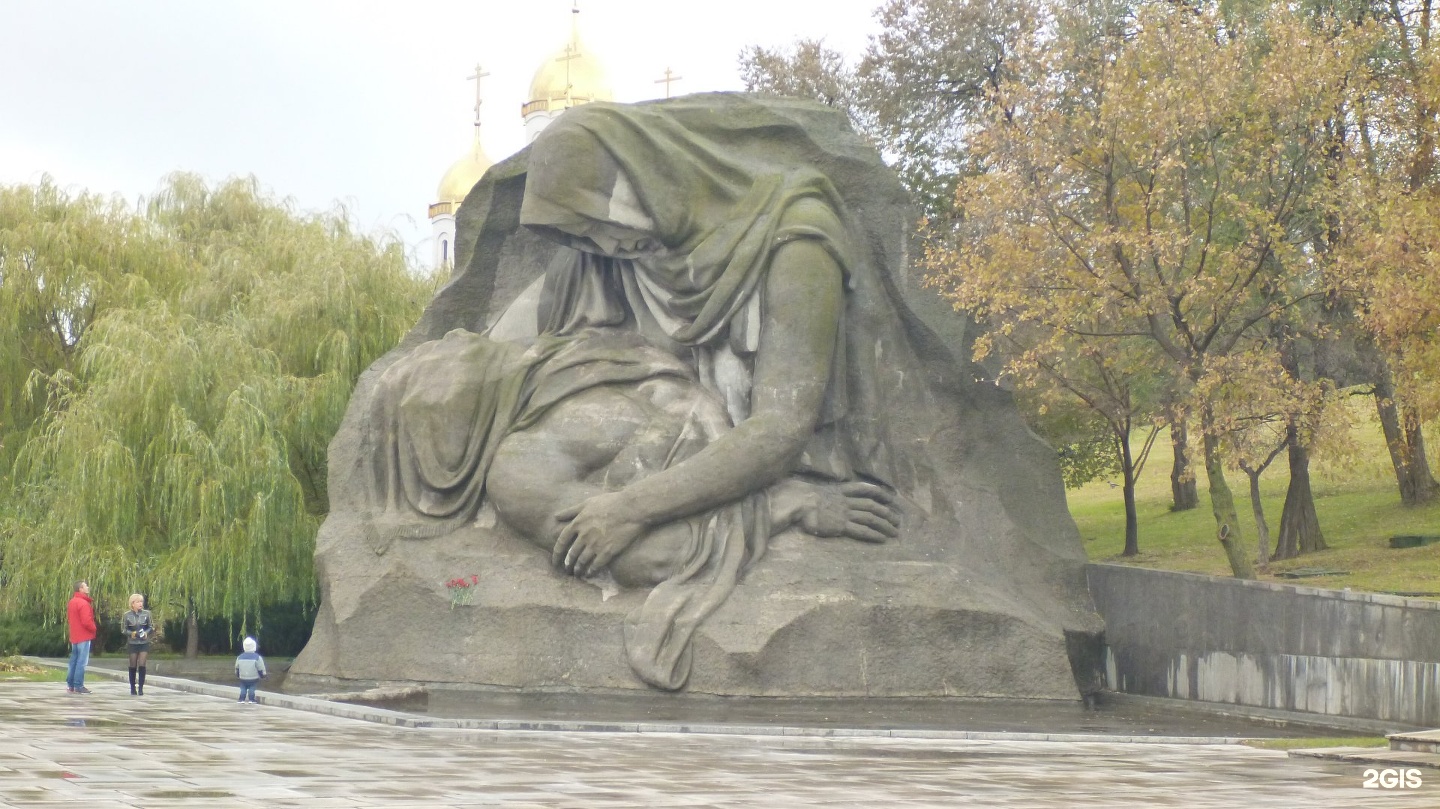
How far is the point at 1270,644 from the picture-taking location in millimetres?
15438

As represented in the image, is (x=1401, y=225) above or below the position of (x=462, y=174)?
below

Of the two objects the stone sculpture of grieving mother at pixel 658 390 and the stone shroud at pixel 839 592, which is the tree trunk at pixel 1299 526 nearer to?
the stone shroud at pixel 839 592

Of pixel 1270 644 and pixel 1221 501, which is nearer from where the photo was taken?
pixel 1270 644

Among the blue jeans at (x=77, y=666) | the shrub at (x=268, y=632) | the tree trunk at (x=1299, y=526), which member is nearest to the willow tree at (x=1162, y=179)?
the tree trunk at (x=1299, y=526)

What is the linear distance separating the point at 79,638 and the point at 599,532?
466 centimetres

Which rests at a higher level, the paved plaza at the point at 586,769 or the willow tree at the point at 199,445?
the willow tree at the point at 199,445

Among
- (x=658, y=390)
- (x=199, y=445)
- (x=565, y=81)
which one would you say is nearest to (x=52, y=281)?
(x=199, y=445)

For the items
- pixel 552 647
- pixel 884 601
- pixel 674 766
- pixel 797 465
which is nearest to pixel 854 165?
pixel 797 465

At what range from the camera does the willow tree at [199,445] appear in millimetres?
20172

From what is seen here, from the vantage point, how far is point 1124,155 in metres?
19.2

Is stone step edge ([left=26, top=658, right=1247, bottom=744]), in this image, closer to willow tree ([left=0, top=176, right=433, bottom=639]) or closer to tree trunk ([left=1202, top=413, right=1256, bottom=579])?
tree trunk ([left=1202, top=413, right=1256, bottom=579])

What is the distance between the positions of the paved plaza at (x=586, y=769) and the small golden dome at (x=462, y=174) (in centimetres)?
4722

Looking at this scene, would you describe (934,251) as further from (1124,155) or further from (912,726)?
(912,726)

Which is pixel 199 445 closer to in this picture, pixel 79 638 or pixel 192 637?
pixel 192 637
